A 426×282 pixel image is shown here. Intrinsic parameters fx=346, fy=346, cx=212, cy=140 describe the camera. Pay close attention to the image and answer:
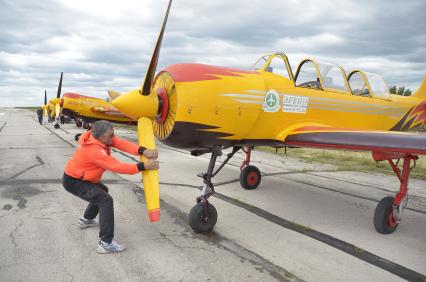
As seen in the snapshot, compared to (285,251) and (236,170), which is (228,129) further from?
(236,170)

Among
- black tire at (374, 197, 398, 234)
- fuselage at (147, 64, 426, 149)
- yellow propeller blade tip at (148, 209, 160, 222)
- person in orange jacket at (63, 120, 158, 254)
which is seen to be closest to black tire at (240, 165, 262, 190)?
fuselage at (147, 64, 426, 149)

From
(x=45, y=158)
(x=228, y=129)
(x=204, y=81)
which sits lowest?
(x=45, y=158)

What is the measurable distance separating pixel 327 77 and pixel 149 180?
411 cm

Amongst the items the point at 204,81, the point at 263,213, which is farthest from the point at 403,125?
the point at 204,81

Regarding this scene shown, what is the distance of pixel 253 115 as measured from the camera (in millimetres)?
5227

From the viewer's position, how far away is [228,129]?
A: 5.07 m

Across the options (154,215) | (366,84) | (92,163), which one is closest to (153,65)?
(92,163)

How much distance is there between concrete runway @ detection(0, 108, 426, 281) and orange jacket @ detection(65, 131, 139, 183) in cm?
90

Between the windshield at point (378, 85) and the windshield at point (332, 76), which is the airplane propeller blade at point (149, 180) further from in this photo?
the windshield at point (378, 85)

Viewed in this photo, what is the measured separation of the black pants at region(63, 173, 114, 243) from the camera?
420 cm

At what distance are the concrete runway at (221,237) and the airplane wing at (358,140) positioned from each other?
1.32 metres

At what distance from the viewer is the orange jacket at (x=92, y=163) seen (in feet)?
13.8

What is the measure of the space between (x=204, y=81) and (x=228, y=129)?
804mm

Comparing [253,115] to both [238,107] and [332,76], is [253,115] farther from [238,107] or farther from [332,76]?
[332,76]
